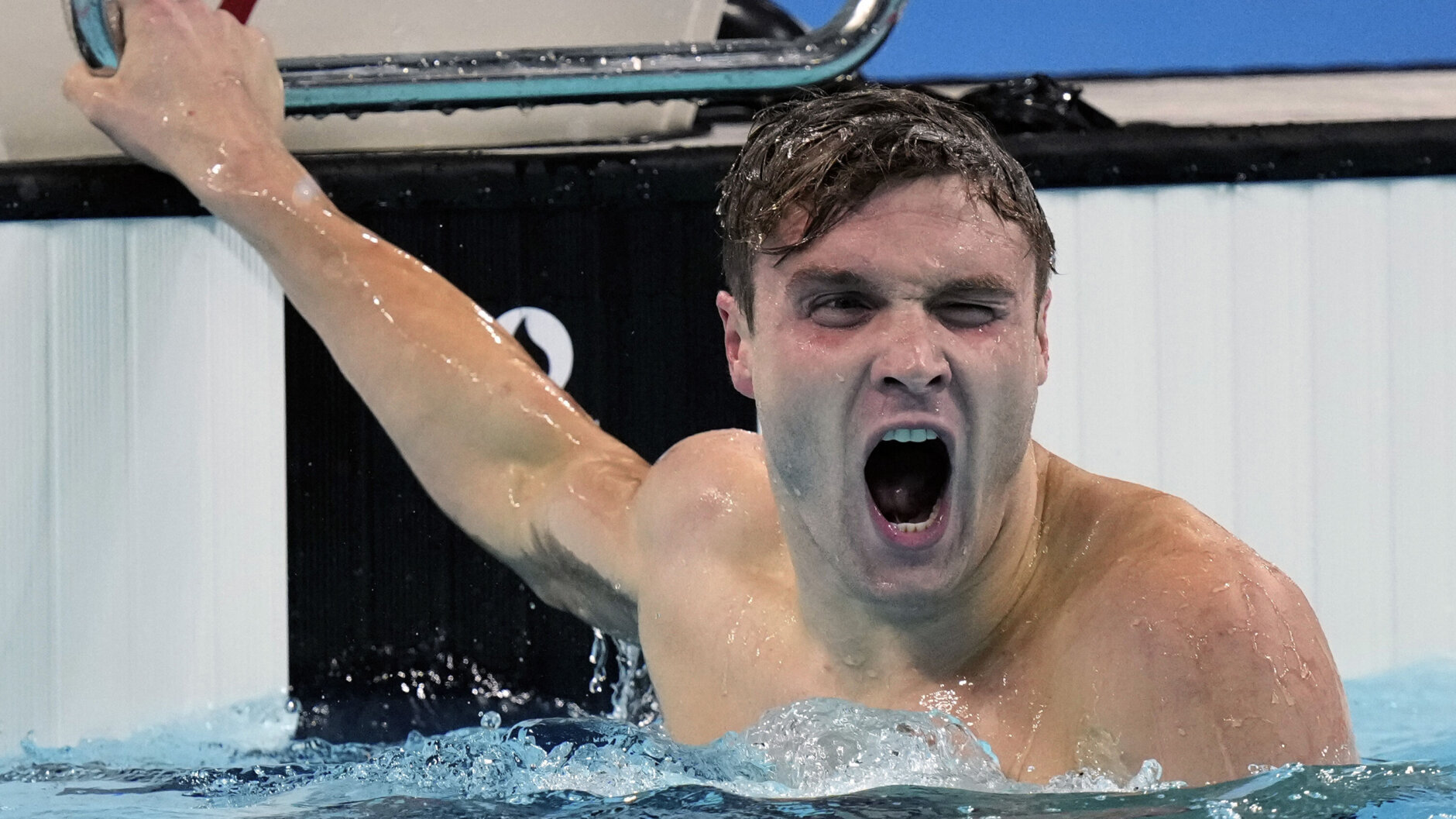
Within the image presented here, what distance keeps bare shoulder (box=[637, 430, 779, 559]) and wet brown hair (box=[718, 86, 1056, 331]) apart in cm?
29

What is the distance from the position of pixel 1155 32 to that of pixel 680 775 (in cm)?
313

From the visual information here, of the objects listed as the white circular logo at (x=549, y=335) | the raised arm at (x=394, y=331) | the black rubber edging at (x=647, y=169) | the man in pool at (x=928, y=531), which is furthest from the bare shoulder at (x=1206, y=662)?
the white circular logo at (x=549, y=335)

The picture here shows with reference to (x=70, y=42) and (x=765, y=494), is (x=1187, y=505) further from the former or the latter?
(x=70, y=42)

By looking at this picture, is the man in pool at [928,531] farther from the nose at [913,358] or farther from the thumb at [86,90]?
the thumb at [86,90]

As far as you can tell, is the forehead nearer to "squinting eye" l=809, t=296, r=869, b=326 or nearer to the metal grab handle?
"squinting eye" l=809, t=296, r=869, b=326

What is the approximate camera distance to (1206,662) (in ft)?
3.39

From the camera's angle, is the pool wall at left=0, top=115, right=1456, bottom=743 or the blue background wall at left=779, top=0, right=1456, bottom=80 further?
the blue background wall at left=779, top=0, right=1456, bottom=80

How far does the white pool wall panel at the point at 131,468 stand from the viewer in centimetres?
183

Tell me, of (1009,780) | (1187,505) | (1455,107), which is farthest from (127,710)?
(1455,107)

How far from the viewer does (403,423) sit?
166cm

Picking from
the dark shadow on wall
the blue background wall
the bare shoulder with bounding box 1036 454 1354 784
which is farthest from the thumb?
the blue background wall

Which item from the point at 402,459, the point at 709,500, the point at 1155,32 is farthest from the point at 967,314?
the point at 1155,32

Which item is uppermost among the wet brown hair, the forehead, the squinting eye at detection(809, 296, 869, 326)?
the wet brown hair

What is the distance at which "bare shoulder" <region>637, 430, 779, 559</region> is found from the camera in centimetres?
146
